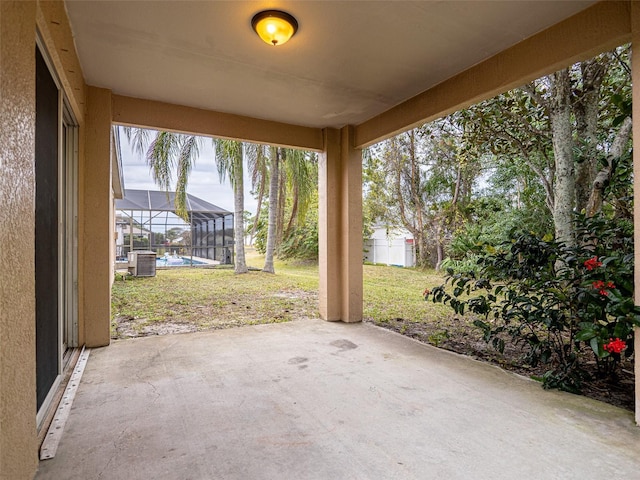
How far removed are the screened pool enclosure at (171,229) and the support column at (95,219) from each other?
1001 centimetres

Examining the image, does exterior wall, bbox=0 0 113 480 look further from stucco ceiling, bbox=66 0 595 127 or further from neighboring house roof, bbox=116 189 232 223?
neighboring house roof, bbox=116 189 232 223

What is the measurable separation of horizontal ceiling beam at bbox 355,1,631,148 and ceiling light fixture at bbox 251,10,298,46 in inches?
68.8

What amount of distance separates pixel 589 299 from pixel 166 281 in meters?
9.44

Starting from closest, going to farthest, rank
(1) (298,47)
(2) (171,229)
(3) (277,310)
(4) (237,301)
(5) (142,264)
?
(1) (298,47)
(3) (277,310)
(4) (237,301)
(5) (142,264)
(2) (171,229)

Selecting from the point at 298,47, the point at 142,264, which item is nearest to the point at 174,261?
the point at 142,264

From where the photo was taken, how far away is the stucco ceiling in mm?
2592

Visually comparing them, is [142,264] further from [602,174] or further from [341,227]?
[602,174]

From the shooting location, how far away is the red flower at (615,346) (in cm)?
228

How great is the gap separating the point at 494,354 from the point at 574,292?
121 centimetres

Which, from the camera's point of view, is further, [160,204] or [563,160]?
[160,204]

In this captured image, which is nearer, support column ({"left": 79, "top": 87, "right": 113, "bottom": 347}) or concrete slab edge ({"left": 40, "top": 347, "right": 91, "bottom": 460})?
concrete slab edge ({"left": 40, "top": 347, "right": 91, "bottom": 460})

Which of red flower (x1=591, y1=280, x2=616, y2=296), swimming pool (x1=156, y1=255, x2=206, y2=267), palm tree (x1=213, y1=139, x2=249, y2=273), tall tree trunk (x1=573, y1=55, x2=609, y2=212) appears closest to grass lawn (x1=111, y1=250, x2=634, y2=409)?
red flower (x1=591, y1=280, x2=616, y2=296)

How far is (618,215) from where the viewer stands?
401 centimetres

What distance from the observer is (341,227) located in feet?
17.4
